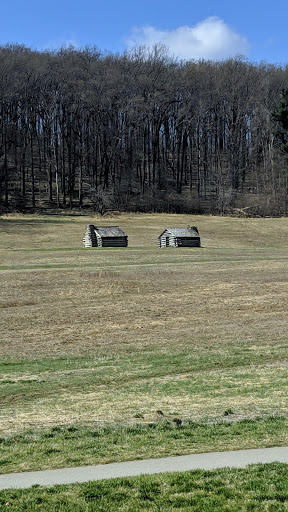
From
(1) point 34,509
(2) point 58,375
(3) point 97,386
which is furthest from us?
(2) point 58,375

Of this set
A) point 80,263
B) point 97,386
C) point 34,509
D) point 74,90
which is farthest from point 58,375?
point 74,90

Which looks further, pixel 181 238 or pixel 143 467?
pixel 181 238

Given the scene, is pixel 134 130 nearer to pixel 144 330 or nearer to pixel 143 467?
pixel 144 330

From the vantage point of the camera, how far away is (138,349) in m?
18.2

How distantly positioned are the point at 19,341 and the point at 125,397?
27.7ft

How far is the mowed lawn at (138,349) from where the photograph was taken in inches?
391

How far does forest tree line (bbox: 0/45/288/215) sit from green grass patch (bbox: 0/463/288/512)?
71594 mm

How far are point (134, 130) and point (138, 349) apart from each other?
256 feet

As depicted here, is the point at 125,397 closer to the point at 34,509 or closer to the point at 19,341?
the point at 34,509

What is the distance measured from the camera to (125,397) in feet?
40.3

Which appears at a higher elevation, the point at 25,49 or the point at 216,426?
the point at 25,49

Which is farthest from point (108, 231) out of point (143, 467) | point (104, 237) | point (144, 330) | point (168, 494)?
point (168, 494)

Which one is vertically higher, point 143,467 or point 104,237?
point 143,467

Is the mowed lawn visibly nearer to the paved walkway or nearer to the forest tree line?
the paved walkway
